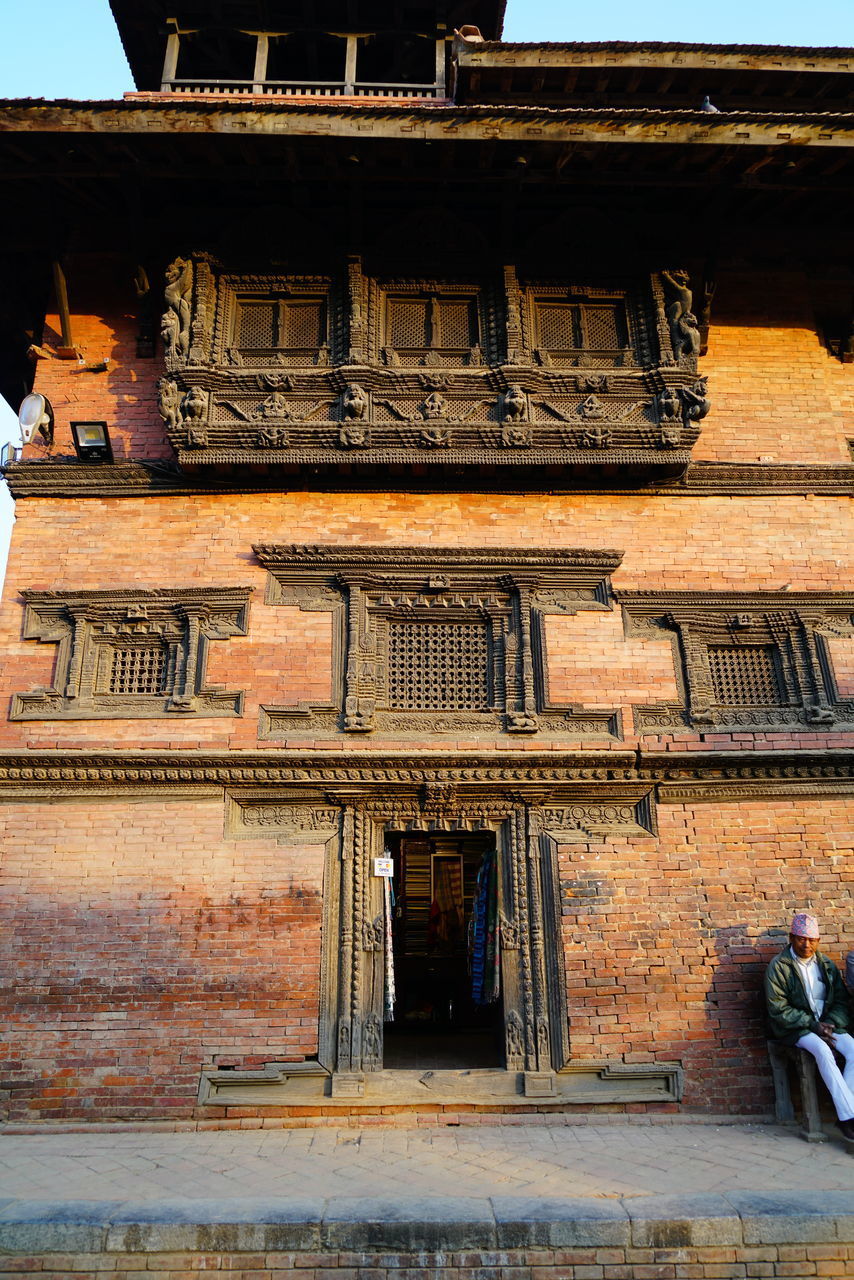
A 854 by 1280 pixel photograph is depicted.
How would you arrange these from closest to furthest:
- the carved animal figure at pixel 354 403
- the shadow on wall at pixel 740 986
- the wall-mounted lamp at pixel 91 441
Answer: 1. the shadow on wall at pixel 740 986
2. the carved animal figure at pixel 354 403
3. the wall-mounted lamp at pixel 91 441

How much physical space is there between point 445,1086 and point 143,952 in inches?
108

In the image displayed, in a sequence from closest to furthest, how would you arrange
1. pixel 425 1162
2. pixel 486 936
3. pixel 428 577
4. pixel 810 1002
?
pixel 425 1162
pixel 810 1002
pixel 486 936
pixel 428 577

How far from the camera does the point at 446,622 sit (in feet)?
29.2

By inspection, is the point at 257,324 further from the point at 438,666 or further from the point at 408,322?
the point at 438,666

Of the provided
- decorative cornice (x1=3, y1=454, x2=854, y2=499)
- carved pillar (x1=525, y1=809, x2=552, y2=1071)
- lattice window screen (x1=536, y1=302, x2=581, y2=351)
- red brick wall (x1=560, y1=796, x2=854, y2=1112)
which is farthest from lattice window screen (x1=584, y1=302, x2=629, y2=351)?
carved pillar (x1=525, y1=809, x2=552, y2=1071)

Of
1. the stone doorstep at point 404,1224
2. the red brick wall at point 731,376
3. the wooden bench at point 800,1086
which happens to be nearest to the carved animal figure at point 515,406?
the red brick wall at point 731,376

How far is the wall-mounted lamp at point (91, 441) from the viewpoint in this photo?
9.06 m

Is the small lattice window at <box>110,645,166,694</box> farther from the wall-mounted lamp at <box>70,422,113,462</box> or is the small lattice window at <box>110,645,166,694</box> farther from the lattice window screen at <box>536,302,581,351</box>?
the lattice window screen at <box>536,302,581,351</box>

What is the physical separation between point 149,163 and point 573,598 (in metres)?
6.03

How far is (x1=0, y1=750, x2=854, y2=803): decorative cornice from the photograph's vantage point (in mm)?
8078

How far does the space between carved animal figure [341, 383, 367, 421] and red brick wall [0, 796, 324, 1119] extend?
3949 mm

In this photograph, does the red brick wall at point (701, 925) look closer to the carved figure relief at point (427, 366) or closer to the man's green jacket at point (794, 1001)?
the man's green jacket at point (794, 1001)

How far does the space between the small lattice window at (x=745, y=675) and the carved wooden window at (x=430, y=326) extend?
4077 millimetres

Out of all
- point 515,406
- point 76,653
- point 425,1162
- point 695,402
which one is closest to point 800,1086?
point 425,1162
